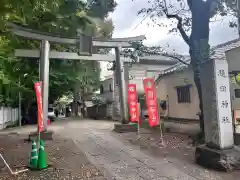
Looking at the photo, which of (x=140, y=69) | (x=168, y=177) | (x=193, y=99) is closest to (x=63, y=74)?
(x=140, y=69)

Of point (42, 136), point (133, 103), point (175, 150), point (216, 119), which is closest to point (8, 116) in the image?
point (42, 136)

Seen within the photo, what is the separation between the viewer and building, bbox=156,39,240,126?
11672 mm

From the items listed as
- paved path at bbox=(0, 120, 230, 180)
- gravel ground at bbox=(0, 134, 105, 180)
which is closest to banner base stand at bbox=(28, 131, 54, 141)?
gravel ground at bbox=(0, 134, 105, 180)

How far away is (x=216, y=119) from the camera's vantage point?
241 inches

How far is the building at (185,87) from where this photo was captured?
1167 cm

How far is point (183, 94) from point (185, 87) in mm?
559

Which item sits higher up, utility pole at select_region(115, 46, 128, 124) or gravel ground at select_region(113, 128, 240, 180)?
utility pole at select_region(115, 46, 128, 124)

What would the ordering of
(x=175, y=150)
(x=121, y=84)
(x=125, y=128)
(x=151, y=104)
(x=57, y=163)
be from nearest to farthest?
(x=57, y=163) → (x=175, y=150) → (x=151, y=104) → (x=125, y=128) → (x=121, y=84)

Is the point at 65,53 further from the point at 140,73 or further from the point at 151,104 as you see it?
the point at 140,73

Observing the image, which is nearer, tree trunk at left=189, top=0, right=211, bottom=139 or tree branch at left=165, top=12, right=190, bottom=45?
tree trunk at left=189, top=0, right=211, bottom=139

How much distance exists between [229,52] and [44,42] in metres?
9.55

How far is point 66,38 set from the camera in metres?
11.5

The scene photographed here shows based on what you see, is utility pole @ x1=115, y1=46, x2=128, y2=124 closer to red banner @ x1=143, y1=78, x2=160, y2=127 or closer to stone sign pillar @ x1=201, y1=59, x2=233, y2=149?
red banner @ x1=143, y1=78, x2=160, y2=127

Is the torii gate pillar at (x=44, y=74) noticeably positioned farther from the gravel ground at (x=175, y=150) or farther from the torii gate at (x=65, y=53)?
the gravel ground at (x=175, y=150)
